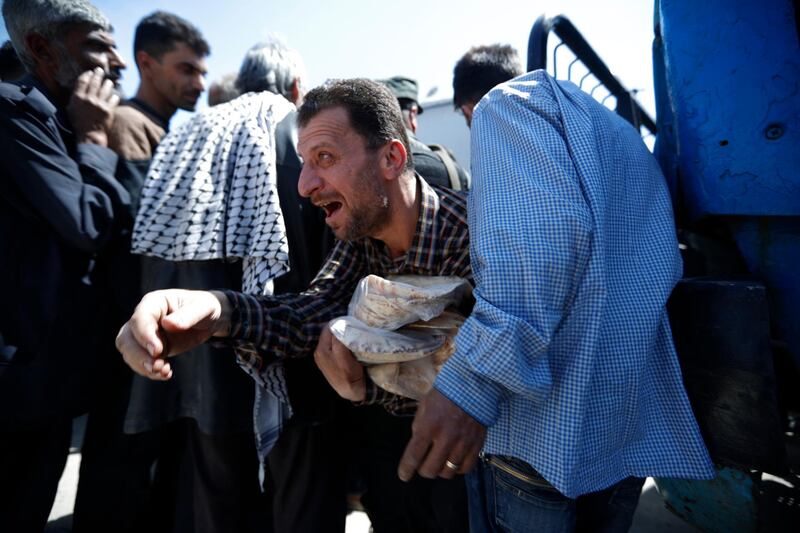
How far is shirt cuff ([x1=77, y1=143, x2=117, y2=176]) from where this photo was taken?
169 cm

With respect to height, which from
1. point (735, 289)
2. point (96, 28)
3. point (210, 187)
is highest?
point (96, 28)

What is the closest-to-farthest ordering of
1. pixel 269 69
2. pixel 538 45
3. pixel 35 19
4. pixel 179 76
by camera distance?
pixel 538 45
pixel 35 19
pixel 269 69
pixel 179 76

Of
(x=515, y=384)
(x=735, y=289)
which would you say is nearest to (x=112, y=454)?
(x=515, y=384)

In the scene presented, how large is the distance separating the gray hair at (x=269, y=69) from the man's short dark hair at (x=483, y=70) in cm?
85

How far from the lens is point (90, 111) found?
1.80m

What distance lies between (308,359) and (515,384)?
3.25 feet

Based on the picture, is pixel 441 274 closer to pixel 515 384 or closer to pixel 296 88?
pixel 515 384

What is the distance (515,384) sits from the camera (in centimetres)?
82

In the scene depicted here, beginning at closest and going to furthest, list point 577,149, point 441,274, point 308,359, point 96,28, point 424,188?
point 577,149
point 441,274
point 424,188
point 308,359
point 96,28

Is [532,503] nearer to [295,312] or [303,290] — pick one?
[295,312]

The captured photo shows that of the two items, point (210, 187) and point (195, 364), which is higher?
point (210, 187)

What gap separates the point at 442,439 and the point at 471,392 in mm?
107

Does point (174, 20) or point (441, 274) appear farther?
point (174, 20)

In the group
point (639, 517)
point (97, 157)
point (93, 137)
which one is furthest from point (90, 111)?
point (639, 517)
